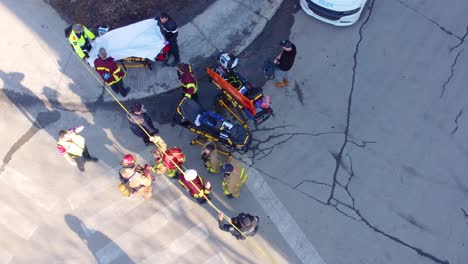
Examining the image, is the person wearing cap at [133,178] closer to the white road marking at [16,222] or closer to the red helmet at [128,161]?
the red helmet at [128,161]

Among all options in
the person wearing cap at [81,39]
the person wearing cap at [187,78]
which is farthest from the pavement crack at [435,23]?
the person wearing cap at [81,39]

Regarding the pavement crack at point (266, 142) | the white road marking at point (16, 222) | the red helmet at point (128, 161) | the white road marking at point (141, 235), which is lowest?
the white road marking at point (141, 235)

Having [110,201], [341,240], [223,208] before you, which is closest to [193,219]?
[223,208]

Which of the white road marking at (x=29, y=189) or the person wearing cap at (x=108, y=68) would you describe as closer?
the person wearing cap at (x=108, y=68)

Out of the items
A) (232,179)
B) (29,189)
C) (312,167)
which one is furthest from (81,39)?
(312,167)

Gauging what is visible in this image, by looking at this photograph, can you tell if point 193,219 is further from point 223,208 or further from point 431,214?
point 431,214

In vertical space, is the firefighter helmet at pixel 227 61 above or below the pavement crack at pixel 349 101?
above

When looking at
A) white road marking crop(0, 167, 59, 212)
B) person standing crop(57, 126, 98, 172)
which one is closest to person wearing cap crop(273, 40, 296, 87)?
person standing crop(57, 126, 98, 172)
